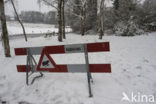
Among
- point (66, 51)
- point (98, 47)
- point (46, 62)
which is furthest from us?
point (46, 62)

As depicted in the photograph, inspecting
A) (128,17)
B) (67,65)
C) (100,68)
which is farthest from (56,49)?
(128,17)

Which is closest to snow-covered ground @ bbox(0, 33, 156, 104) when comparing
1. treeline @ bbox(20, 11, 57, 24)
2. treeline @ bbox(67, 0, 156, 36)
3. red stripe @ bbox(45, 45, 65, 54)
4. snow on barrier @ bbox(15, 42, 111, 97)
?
snow on barrier @ bbox(15, 42, 111, 97)

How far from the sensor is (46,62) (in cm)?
291

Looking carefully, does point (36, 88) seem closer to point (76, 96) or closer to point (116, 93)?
point (76, 96)

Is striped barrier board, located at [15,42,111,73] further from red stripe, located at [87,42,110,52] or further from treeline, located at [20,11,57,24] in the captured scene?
treeline, located at [20,11,57,24]

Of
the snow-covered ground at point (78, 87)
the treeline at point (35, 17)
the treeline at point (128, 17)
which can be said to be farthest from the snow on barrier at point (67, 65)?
the treeline at point (35, 17)

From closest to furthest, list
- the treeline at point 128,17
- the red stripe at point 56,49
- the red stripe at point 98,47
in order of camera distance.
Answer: the red stripe at point 98,47
the red stripe at point 56,49
the treeline at point 128,17

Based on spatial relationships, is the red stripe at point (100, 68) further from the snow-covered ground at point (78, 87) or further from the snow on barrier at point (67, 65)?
the snow-covered ground at point (78, 87)

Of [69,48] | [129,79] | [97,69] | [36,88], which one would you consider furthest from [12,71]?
[129,79]

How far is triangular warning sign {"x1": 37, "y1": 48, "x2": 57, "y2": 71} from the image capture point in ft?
9.29

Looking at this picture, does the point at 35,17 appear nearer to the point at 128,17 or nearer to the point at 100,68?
the point at 128,17

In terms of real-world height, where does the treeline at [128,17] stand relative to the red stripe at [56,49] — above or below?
above

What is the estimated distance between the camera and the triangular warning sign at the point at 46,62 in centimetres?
283

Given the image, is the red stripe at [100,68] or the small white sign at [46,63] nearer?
the red stripe at [100,68]
